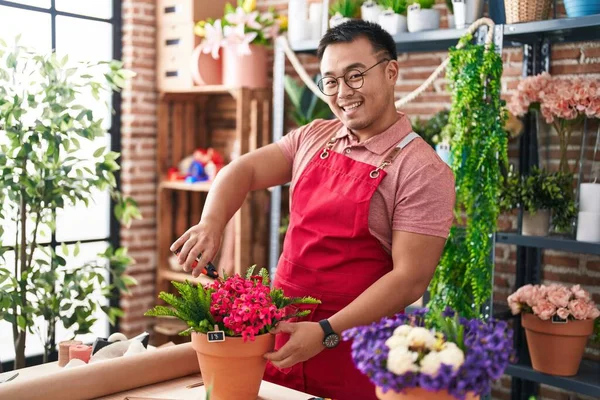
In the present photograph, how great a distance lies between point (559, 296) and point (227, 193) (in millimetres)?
1520

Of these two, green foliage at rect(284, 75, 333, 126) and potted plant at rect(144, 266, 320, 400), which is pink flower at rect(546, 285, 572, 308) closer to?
green foliage at rect(284, 75, 333, 126)

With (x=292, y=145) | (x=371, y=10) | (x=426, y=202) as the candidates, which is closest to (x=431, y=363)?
(x=426, y=202)

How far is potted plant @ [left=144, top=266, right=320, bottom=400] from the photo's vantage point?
→ 152cm

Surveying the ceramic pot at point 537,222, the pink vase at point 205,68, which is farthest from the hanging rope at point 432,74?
the ceramic pot at point 537,222

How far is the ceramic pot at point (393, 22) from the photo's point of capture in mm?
3354

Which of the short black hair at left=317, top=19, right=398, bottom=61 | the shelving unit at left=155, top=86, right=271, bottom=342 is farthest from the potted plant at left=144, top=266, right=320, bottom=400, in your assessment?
the shelving unit at left=155, top=86, right=271, bottom=342

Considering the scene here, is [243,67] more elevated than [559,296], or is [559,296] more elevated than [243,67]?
[243,67]

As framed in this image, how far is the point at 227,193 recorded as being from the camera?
7.22ft

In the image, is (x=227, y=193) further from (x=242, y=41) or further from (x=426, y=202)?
(x=242, y=41)

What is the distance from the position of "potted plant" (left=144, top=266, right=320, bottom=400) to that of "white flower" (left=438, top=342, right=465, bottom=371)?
1.50ft

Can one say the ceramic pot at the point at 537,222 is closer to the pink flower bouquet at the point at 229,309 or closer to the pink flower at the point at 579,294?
the pink flower at the point at 579,294

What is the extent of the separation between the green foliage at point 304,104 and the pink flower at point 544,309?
5.02 ft

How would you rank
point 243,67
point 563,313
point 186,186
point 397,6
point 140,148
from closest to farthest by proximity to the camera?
point 563,313
point 397,6
point 243,67
point 186,186
point 140,148

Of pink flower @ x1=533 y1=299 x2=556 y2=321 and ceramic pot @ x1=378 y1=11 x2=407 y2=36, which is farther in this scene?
ceramic pot @ x1=378 y1=11 x2=407 y2=36
